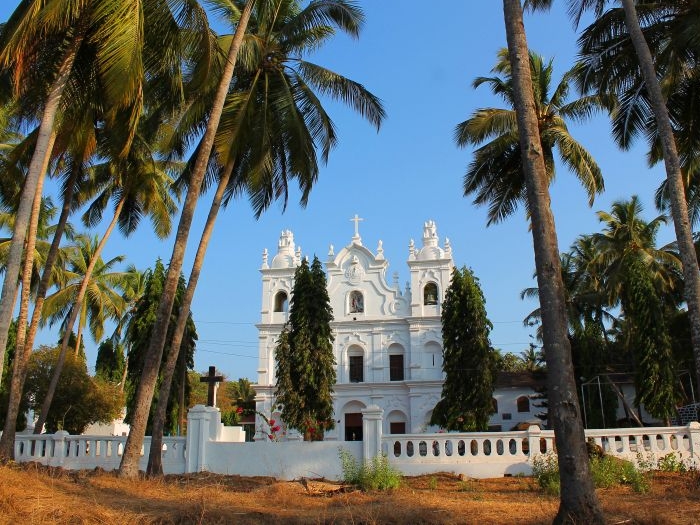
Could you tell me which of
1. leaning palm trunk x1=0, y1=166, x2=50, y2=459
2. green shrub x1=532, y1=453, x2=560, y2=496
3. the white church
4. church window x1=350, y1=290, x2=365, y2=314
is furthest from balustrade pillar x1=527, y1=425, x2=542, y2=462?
Result: church window x1=350, y1=290, x2=365, y2=314

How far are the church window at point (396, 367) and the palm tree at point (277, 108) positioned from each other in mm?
24867

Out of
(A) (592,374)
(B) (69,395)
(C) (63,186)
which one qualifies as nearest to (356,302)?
(A) (592,374)

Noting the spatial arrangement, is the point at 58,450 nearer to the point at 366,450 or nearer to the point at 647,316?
the point at 366,450

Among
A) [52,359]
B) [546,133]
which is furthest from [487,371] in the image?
[52,359]

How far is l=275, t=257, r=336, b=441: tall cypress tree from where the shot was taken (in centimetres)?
3091

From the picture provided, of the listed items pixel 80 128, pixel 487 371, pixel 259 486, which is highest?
pixel 80 128

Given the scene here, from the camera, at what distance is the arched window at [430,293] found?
138ft

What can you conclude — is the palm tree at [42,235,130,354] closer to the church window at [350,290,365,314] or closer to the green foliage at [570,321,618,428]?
the church window at [350,290,365,314]

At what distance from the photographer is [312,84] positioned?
17688mm

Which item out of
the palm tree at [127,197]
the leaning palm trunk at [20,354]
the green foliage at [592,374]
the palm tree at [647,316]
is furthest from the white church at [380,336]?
the leaning palm trunk at [20,354]

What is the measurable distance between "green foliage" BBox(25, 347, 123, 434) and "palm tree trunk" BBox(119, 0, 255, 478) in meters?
15.2

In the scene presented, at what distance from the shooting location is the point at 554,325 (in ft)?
26.5

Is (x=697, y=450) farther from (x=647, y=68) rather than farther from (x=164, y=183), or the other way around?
(x=164, y=183)

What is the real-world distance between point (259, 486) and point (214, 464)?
3.30 metres
